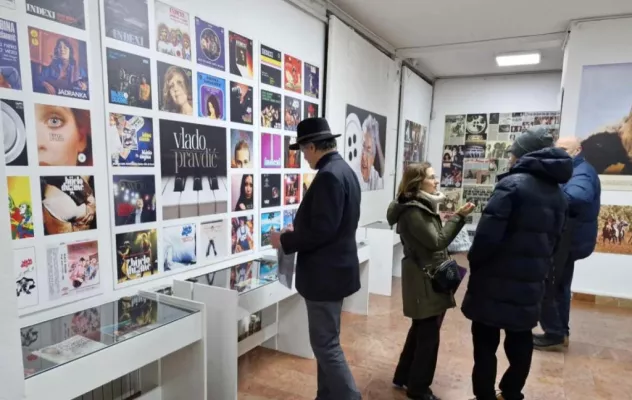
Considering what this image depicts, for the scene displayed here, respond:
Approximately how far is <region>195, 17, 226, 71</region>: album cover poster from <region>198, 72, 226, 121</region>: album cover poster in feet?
0.30

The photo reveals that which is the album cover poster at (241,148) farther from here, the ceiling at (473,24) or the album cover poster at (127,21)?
the ceiling at (473,24)

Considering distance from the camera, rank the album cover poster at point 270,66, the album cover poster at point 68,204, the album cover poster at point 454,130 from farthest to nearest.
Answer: the album cover poster at point 454,130 < the album cover poster at point 270,66 < the album cover poster at point 68,204

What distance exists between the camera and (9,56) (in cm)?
156

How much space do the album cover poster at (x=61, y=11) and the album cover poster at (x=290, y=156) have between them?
1742 millimetres

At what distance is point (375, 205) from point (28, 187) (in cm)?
387

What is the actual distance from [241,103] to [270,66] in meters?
0.47

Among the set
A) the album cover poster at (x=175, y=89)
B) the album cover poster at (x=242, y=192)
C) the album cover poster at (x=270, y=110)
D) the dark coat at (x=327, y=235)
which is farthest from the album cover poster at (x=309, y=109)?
the dark coat at (x=327, y=235)

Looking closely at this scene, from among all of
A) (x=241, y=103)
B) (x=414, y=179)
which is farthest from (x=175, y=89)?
(x=414, y=179)

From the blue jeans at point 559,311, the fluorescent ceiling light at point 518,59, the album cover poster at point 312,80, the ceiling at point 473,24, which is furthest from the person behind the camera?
the fluorescent ceiling light at point 518,59

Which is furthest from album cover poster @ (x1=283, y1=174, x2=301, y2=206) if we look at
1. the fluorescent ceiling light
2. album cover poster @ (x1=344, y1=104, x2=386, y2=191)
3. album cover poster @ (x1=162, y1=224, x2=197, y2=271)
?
the fluorescent ceiling light

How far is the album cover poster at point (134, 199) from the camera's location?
6.68 feet

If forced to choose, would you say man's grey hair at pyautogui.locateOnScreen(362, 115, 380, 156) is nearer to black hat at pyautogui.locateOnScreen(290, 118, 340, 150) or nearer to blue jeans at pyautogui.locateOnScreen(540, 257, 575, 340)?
blue jeans at pyautogui.locateOnScreen(540, 257, 575, 340)

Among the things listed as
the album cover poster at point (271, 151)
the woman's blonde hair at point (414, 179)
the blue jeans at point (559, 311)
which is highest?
the album cover poster at point (271, 151)

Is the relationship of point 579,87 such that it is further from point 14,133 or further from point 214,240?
point 14,133
